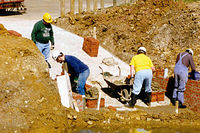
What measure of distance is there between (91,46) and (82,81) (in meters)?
3.91

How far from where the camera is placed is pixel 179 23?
1337cm

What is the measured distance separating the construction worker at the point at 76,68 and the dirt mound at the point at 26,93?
57cm

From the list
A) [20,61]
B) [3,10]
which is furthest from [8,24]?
[20,61]

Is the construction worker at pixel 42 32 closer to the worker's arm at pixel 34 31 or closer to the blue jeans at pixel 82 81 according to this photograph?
the worker's arm at pixel 34 31

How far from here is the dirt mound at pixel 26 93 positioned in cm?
662

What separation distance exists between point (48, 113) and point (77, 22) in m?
8.90

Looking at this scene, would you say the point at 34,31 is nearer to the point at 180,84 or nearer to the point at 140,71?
the point at 140,71

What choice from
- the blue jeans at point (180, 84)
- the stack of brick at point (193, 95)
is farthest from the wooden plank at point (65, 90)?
the stack of brick at point (193, 95)

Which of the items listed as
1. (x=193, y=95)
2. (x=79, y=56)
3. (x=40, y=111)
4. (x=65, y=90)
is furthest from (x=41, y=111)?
(x=79, y=56)

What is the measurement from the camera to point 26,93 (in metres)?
6.99

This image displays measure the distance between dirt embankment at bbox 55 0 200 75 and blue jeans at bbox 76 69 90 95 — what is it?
4.24 metres

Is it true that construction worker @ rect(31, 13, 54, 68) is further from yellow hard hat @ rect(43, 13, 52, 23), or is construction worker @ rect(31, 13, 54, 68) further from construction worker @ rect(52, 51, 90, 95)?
construction worker @ rect(52, 51, 90, 95)

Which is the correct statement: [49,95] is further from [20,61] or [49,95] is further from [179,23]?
[179,23]

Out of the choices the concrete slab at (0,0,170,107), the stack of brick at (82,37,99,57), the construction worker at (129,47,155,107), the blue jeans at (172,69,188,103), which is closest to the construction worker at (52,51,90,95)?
the concrete slab at (0,0,170,107)
